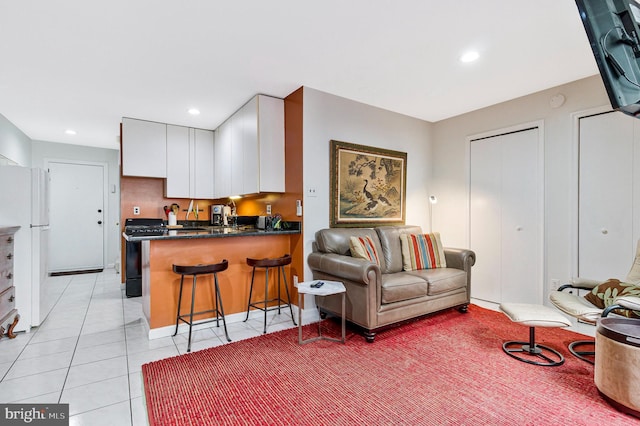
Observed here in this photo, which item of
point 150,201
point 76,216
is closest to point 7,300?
point 150,201

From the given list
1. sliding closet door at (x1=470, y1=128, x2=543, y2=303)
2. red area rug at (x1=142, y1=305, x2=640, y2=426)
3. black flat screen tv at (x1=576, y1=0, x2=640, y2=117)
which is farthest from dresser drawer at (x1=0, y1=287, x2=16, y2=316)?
sliding closet door at (x1=470, y1=128, x2=543, y2=303)

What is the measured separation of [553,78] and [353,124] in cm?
208

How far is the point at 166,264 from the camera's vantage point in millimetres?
2904

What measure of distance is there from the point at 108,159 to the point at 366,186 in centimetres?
539

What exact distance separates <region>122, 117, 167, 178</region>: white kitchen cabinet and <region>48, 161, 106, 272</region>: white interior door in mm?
2412

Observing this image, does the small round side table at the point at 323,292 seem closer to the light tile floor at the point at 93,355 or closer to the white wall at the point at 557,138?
the light tile floor at the point at 93,355

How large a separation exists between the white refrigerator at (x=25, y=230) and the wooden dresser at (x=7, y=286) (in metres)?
0.09

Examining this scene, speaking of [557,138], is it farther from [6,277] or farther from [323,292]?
[6,277]

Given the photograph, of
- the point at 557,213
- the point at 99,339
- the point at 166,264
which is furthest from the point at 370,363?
the point at 557,213

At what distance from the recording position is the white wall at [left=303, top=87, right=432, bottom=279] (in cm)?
343

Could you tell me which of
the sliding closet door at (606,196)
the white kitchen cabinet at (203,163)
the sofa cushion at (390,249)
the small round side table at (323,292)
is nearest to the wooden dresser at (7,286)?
the white kitchen cabinet at (203,163)

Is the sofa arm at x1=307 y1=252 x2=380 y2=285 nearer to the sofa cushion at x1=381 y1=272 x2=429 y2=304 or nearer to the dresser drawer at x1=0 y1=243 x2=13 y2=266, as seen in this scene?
the sofa cushion at x1=381 y1=272 x2=429 y2=304

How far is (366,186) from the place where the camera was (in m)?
3.95

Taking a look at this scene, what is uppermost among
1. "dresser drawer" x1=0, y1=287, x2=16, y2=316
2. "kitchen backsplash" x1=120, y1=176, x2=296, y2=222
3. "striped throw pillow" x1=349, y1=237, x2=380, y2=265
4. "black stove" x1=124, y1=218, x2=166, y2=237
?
"kitchen backsplash" x1=120, y1=176, x2=296, y2=222
